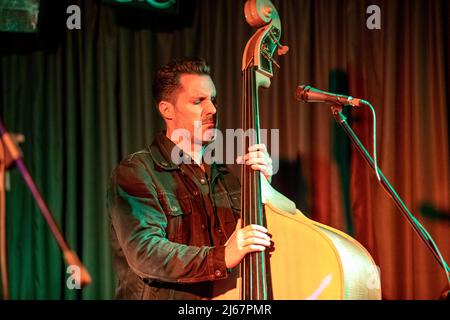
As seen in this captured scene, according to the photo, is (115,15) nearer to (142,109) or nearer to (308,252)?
(142,109)

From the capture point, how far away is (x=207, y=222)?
1.86 m

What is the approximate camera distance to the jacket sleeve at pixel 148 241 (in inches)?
62.9

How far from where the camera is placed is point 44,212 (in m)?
2.36

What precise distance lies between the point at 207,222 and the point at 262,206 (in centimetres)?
38

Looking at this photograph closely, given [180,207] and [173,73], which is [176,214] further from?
[173,73]

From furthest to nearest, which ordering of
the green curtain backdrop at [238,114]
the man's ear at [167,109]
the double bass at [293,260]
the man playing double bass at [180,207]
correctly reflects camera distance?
the green curtain backdrop at [238,114] < the man's ear at [167,109] < the man playing double bass at [180,207] < the double bass at [293,260]

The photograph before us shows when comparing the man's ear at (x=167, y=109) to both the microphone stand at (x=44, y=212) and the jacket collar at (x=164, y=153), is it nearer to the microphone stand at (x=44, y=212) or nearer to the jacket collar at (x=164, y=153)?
the jacket collar at (x=164, y=153)

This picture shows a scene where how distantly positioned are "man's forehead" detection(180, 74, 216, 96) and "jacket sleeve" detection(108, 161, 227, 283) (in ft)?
1.15

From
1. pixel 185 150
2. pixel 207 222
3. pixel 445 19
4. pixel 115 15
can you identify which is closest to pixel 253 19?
pixel 185 150

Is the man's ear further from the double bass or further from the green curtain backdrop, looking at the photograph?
the double bass

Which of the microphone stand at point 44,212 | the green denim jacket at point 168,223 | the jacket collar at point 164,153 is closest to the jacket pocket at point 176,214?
the green denim jacket at point 168,223

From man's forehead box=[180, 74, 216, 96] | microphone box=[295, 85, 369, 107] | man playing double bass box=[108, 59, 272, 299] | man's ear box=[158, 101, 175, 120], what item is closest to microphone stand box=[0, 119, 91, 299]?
man playing double bass box=[108, 59, 272, 299]

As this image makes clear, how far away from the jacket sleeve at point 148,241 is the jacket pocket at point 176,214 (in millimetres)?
31

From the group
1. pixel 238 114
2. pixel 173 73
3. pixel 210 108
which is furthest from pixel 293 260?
pixel 238 114
